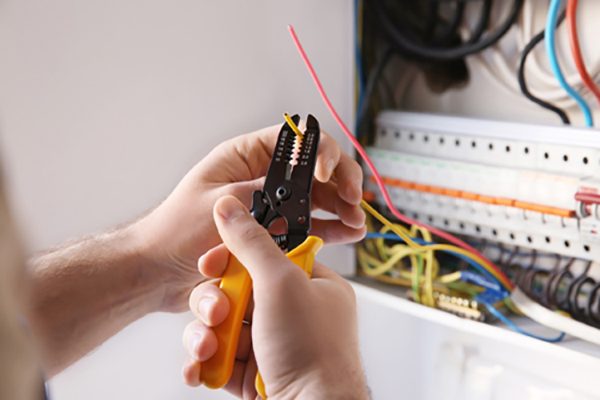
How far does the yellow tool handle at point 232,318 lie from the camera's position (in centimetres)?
Result: 72

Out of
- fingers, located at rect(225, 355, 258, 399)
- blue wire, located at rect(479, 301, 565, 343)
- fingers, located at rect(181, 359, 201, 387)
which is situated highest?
fingers, located at rect(181, 359, 201, 387)

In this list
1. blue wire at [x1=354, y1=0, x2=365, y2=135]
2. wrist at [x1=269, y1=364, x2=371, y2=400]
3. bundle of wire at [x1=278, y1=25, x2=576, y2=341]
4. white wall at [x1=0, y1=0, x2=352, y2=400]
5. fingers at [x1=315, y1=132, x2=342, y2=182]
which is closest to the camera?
wrist at [x1=269, y1=364, x2=371, y2=400]

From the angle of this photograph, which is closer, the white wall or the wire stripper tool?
the wire stripper tool

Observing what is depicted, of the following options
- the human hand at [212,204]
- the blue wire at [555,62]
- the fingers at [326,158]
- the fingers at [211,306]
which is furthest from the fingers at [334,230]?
the blue wire at [555,62]

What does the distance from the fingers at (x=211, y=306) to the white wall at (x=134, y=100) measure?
0.30m

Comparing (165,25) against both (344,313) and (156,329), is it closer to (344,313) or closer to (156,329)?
(156,329)

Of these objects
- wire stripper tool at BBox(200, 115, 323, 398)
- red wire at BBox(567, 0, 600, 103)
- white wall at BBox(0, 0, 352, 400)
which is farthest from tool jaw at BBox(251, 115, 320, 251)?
red wire at BBox(567, 0, 600, 103)

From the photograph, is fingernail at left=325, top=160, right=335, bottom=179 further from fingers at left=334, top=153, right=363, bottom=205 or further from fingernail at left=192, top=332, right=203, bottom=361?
fingernail at left=192, top=332, right=203, bottom=361

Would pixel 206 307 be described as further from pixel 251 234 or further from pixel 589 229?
pixel 589 229

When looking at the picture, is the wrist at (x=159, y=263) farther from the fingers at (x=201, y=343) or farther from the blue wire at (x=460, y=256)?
Answer: the blue wire at (x=460, y=256)

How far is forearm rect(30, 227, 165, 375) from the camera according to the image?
878mm

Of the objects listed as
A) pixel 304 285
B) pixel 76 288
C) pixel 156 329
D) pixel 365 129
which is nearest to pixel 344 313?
pixel 304 285

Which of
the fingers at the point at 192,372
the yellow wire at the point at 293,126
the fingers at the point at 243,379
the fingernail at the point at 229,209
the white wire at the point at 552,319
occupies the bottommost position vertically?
the white wire at the point at 552,319

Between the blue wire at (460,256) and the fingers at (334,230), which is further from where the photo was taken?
the blue wire at (460,256)
